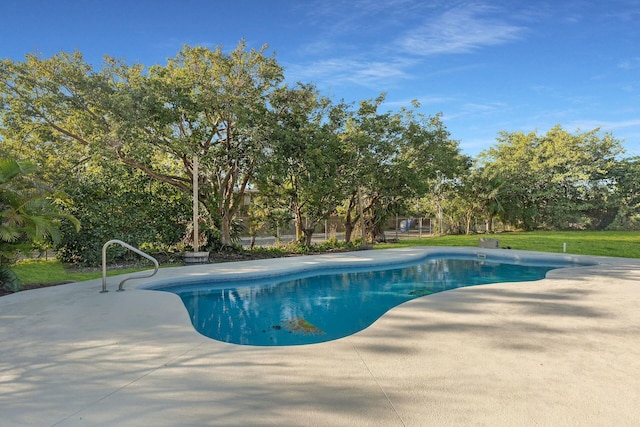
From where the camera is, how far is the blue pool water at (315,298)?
5113 mm

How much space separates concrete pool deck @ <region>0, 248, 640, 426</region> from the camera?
7.76 feet

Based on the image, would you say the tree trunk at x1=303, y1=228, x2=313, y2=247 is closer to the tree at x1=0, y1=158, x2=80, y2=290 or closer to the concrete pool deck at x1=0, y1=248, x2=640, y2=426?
the tree at x1=0, y1=158, x2=80, y2=290

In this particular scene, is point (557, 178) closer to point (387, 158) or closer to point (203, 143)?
point (387, 158)

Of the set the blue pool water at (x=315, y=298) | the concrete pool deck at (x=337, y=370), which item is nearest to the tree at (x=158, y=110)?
the blue pool water at (x=315, y=298)

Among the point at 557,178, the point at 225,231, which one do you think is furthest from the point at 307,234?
the point at 557,178

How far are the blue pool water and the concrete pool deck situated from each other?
2.94 feet

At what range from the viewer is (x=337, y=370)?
3.03 metres

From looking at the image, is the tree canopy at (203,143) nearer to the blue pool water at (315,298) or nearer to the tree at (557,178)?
the blue pool water at (315,298)

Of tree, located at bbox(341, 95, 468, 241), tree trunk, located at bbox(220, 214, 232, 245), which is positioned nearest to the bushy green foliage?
tree trunk, located at bbox(220, 214, 232, 245)

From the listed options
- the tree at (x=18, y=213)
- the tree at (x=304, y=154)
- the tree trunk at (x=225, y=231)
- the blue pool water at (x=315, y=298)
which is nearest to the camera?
the blue pool water at (x=315, y=298)

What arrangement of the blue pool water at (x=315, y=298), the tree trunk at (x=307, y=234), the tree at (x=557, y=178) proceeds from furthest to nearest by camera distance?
the tree at (x=557, y=178) < the tree trunk at (x=307, y=234) < the blue pool water at (x=315, y=298)

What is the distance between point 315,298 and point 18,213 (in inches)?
215

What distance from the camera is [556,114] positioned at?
21.9 meters

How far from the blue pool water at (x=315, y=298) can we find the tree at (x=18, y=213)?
2417 mm
